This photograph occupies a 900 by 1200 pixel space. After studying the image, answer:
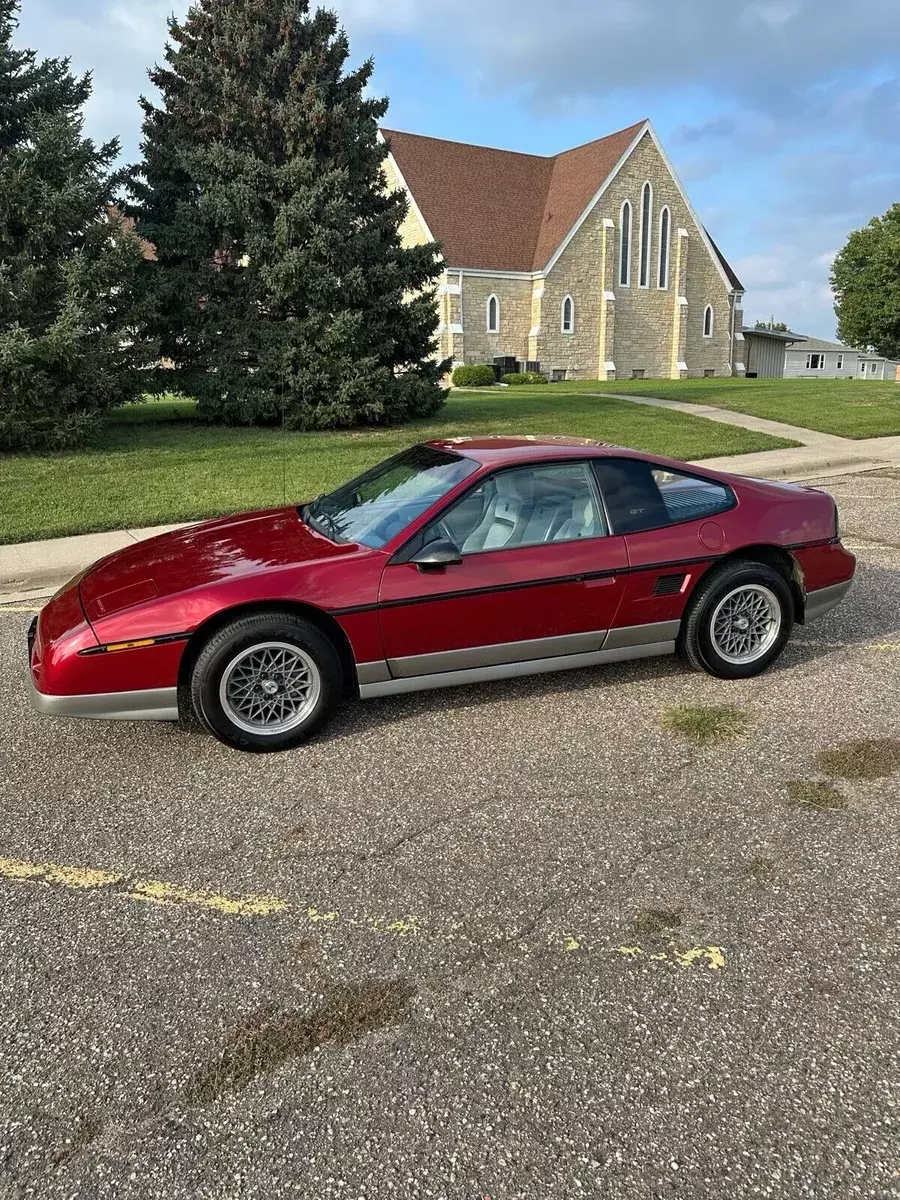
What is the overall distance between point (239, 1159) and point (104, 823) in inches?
73.0

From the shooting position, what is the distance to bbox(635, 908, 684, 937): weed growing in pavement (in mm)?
2855

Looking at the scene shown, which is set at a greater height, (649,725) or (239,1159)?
(649,725)

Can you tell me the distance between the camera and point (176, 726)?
4.54 m

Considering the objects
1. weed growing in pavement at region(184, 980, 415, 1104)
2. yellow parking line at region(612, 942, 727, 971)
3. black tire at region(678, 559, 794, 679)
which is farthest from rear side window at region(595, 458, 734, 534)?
weed growing in pavement at region(184, 980, 415, 1104)

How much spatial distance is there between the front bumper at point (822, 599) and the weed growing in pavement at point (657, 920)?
2.78 m

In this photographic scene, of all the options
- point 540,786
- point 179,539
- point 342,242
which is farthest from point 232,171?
point 540,786

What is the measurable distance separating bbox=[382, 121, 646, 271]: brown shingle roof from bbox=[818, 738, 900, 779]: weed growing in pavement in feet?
122

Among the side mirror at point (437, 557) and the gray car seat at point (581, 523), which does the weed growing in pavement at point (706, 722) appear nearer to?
the gray car seat at point (581, 523)

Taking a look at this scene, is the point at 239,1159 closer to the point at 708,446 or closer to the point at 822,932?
the point at 822,932

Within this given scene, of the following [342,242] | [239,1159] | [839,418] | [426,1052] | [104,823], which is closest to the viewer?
[239,1159]

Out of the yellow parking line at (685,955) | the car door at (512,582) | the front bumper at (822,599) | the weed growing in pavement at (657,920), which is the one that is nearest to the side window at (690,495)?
the car door at (512,582)

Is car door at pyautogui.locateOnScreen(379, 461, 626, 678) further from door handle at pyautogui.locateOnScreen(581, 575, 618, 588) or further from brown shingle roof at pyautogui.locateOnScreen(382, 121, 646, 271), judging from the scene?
brown shingle roof at pyautogui.locateOnScreen(382, 121, 646, 271)

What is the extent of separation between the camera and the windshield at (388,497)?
4523 millimetres

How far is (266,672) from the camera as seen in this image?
412 centimetres
